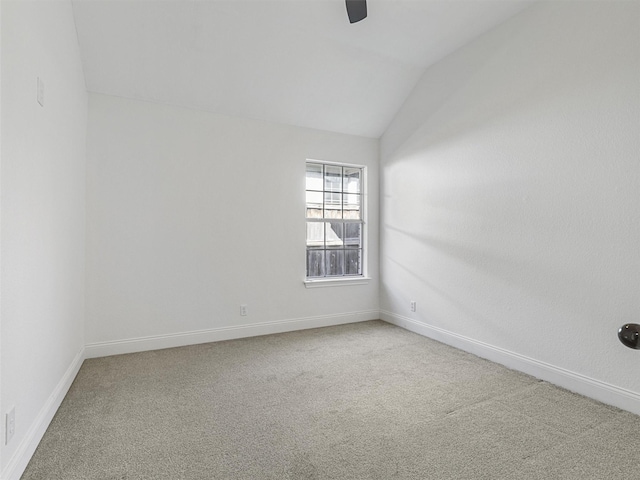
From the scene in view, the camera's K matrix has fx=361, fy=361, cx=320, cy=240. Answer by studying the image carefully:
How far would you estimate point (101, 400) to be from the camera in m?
2.48

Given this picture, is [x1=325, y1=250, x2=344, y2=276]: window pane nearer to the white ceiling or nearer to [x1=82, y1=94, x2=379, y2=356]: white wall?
[x1=82, y1=94, x2=379, y2=356]: white wall

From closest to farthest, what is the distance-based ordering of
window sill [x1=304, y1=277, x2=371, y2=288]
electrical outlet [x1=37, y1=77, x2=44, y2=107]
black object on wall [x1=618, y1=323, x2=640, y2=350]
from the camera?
black object on wall [x1=618, y1=323, x2=640, y2=350] → electrical outlet [x1=37, y1=77, x2=44, y2=107] → window sill [x1=304, y1=277, x2=371, y2=288]

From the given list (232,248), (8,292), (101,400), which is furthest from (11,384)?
(232,248)

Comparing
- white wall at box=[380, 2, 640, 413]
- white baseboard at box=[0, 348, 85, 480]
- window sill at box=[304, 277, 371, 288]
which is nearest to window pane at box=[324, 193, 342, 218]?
window sill at box=[304, 277, 371, 288]

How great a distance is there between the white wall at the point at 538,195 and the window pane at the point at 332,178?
100 cm

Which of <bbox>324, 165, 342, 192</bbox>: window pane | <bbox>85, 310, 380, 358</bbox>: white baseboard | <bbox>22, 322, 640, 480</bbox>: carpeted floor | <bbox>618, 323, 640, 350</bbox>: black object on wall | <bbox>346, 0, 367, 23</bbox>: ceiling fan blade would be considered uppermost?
<bbox>346, 0, 367, 23</bbox>: ceiling fan blade

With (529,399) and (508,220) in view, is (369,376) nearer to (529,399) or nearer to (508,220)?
(529,399)

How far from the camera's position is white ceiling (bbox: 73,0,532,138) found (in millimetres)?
2992

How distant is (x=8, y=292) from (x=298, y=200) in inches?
121

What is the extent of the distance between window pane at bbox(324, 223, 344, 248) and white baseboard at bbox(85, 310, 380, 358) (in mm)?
918

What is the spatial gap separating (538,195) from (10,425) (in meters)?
3.58

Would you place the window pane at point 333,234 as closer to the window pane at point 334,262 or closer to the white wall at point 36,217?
the window pane at point 334,262

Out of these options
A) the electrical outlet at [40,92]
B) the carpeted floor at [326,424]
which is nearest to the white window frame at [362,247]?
the carpeted floor at [326,424]

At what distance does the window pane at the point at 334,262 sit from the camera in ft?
15.3
